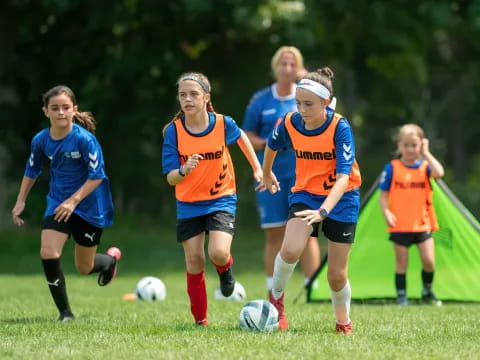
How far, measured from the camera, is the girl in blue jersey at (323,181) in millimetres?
7043

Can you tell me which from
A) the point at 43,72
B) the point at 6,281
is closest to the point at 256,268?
the point at 6,281

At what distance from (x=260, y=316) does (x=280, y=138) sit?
4.54 ft

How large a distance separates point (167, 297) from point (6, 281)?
137 inches

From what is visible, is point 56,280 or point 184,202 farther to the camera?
point 56,280

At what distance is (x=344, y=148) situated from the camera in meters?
7.03

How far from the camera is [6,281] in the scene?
47.4ft

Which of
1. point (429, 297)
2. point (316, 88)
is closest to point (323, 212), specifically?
point (316, 88)

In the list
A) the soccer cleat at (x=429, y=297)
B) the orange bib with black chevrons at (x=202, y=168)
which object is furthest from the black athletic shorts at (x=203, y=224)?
the soccer cleat at (x=429, y=297)

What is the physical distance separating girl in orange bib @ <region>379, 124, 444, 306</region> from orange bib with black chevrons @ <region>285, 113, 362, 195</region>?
3.39 meters

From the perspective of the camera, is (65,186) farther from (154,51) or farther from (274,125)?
(154,51)

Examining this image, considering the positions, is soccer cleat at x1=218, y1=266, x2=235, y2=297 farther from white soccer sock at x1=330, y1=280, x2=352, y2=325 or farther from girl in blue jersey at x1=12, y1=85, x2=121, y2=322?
girl in blue jersey at x1=12, y1=85, x2=121, y2=322

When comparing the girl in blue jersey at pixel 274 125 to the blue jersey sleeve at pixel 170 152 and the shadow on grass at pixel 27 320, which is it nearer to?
the blue jersey sleeve at pixel 170 152

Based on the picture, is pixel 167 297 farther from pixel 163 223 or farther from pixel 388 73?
pixel 388 73

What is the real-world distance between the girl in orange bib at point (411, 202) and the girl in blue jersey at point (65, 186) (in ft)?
11.5
